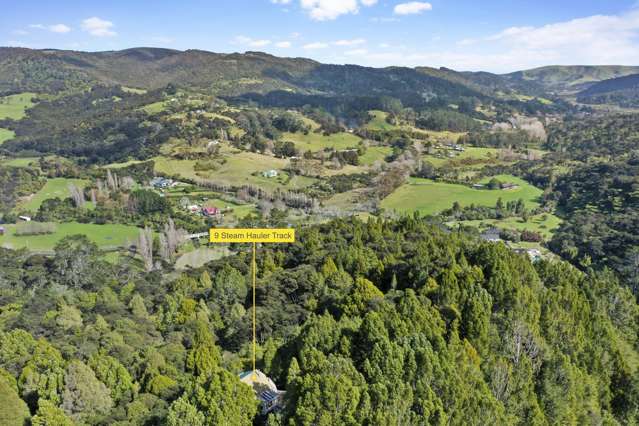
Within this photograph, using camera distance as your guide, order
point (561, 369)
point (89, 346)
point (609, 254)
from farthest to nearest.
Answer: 1. point (609, 254)
2. point (89, 346)
3. point (561, 369)

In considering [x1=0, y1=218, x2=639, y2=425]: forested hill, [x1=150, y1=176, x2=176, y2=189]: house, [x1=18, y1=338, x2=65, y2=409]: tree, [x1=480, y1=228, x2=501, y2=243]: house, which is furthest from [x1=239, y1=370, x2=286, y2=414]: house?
[x1=150, y1=176, x2=176, y2=189]: house

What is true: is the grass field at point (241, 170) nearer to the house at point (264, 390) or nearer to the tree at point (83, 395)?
the house at point (264, 390)

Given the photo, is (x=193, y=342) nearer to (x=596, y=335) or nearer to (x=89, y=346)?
(x=89, y=346)

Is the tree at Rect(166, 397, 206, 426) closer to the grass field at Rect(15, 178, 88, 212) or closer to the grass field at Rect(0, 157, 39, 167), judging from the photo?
the grass field at Rect(15, 178, 88, 212)

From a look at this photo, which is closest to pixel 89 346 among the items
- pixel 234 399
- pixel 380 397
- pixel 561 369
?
pixel 234 399

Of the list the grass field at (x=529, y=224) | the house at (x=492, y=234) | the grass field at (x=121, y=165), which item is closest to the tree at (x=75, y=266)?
the house at (x=492, y=234)

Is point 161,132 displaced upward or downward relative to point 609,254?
upward
